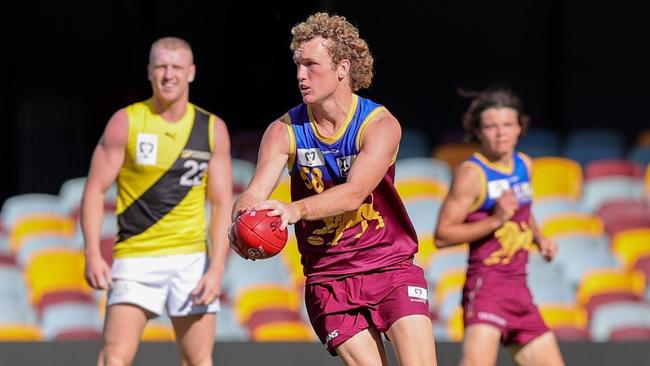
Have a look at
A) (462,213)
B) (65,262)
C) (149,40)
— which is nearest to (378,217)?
(462,213)

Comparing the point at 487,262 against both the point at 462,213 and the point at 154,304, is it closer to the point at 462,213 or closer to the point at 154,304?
the point at 462,213

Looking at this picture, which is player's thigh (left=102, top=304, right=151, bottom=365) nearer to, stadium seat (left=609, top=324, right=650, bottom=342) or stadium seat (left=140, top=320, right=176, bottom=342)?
stadium seat (left=140, top=320, right=176, bottom=342)

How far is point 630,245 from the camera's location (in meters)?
11.4

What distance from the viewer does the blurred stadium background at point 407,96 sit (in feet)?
37.3

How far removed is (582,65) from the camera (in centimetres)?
1219

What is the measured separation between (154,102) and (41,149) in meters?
3.92

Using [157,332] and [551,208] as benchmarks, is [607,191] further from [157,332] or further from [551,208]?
[157,332]

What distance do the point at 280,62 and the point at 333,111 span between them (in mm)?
5767

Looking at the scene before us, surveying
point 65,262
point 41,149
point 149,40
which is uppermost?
point 149,40

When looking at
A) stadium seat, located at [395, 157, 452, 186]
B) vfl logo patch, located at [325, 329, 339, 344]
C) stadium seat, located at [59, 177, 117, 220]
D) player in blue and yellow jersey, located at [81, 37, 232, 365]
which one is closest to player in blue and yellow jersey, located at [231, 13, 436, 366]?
vfl logo patch, located at [325, 329, 339, 344]

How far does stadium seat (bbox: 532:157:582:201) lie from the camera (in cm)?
1173

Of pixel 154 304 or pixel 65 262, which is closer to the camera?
pixel 154 304

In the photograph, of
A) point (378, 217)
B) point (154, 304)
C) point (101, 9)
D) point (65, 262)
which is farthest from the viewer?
point (101, 9)

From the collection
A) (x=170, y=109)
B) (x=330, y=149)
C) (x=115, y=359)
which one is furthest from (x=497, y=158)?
(x=115, y=359)
